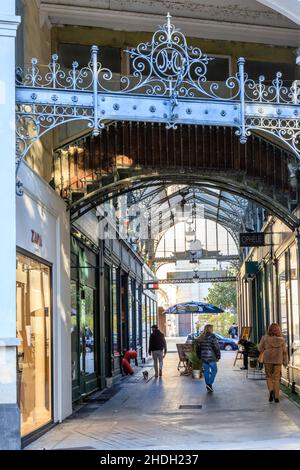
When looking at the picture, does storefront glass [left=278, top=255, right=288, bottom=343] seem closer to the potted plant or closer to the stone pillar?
the potted plant

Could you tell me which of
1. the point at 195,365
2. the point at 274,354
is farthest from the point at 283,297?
the point at 274,354

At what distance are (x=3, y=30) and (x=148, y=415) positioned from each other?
7.46 meters

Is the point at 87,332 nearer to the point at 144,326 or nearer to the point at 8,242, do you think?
the point at 8,242

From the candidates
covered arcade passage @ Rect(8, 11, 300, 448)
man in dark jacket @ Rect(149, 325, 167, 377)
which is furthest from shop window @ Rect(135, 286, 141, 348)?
man in dark jacket @ Rect(149, 325, 167, 377)

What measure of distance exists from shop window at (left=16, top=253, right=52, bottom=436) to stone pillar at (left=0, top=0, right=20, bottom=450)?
1.27 meters

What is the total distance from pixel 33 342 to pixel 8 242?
9.06 ft

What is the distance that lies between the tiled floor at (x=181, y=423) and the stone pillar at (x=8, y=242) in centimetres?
146

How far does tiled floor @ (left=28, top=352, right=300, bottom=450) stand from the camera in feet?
32.1

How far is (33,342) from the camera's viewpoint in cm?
1095

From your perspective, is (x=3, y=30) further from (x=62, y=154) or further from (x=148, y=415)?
(x=148, y=415)

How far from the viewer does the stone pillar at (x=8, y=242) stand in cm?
837

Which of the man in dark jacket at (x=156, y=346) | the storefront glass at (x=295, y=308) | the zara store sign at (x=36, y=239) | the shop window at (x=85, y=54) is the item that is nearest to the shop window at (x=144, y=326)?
the man in dark jacket at (x=156, y=346)

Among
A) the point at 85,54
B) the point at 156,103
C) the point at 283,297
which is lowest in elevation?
the point at 283,297

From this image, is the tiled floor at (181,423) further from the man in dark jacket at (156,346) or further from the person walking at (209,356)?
the man in dark jacket at (156,346)
